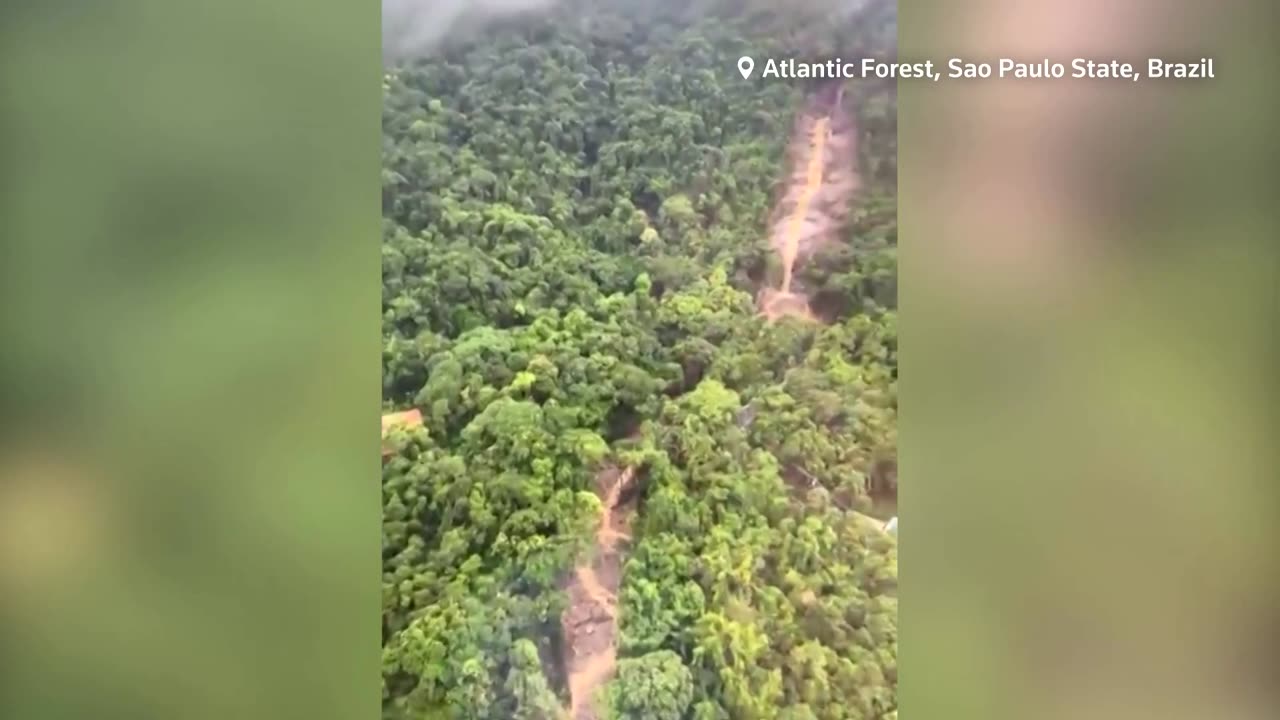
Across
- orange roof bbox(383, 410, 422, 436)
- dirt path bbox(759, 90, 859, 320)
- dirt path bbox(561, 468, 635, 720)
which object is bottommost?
dirt path bbox(561, 468, 635, 720)

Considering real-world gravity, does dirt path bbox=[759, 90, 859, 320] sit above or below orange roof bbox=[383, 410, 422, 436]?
above

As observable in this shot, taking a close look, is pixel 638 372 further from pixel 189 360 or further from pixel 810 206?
pixel 189 360

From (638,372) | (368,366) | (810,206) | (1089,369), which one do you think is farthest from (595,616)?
(1089,369)

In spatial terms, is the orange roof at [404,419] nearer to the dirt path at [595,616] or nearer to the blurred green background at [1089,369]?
the dirt path at [595,616]

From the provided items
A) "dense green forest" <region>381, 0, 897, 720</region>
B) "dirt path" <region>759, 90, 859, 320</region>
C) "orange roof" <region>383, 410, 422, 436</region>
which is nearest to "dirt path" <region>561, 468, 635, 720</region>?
"dense green forest" <region>381, 0, 897, 720</region>

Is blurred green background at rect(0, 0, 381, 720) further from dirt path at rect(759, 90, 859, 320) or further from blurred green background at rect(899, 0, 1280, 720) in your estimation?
blurred green background at rect(899, 0, 1280, 720)

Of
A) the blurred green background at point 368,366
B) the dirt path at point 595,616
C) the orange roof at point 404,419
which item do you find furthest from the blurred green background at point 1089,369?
the orange roof at point 404,419
